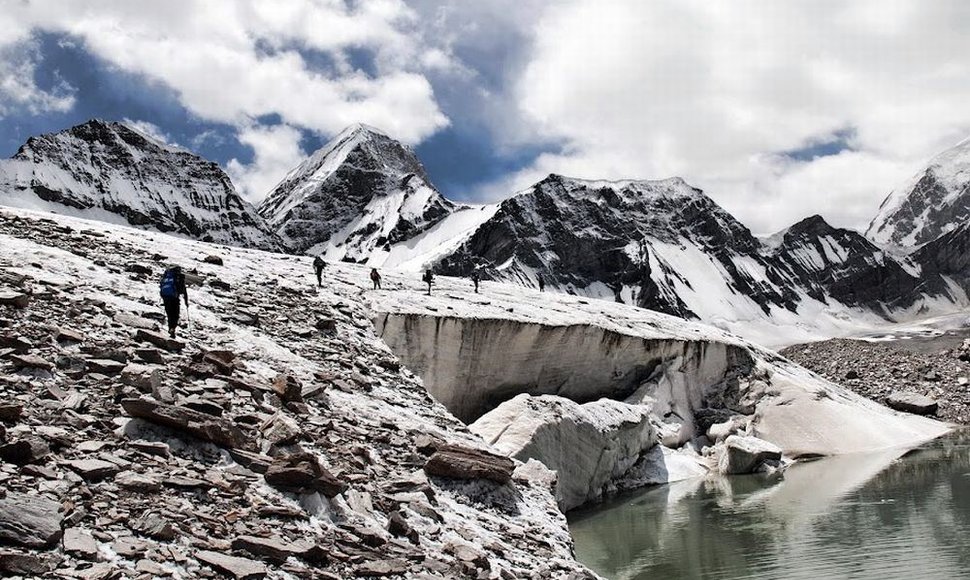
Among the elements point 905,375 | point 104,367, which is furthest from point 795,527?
point 905,375

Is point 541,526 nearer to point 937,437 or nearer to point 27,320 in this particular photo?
point 27,320

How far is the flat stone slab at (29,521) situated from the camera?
809 cm

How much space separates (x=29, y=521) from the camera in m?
Answer: 8.32

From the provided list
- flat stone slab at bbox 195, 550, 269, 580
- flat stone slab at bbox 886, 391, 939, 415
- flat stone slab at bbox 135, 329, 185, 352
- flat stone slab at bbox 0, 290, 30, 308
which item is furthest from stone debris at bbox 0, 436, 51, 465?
flat stone slab at bbox 886, 391, 939, 415

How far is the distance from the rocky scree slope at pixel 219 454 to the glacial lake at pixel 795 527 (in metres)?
7.63

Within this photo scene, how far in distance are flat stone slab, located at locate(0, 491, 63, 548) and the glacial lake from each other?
17.0 m

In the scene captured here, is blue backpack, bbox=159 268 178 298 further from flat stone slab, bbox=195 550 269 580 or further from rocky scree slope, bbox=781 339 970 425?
rocky scree slope, bbox=781 339 970 425

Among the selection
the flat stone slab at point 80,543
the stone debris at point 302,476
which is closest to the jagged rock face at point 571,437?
the stone debris at point 302,476

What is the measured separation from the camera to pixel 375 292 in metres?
34.8

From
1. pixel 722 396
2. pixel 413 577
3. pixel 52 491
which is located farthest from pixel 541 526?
pixel 722 396

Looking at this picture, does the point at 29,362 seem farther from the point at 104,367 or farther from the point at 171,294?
the point at 171,294

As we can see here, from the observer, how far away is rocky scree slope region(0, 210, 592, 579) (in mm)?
9156

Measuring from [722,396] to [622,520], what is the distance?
79.3ft

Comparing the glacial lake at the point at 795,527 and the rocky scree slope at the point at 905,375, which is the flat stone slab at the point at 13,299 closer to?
the glacial lake at the point at 795,527
